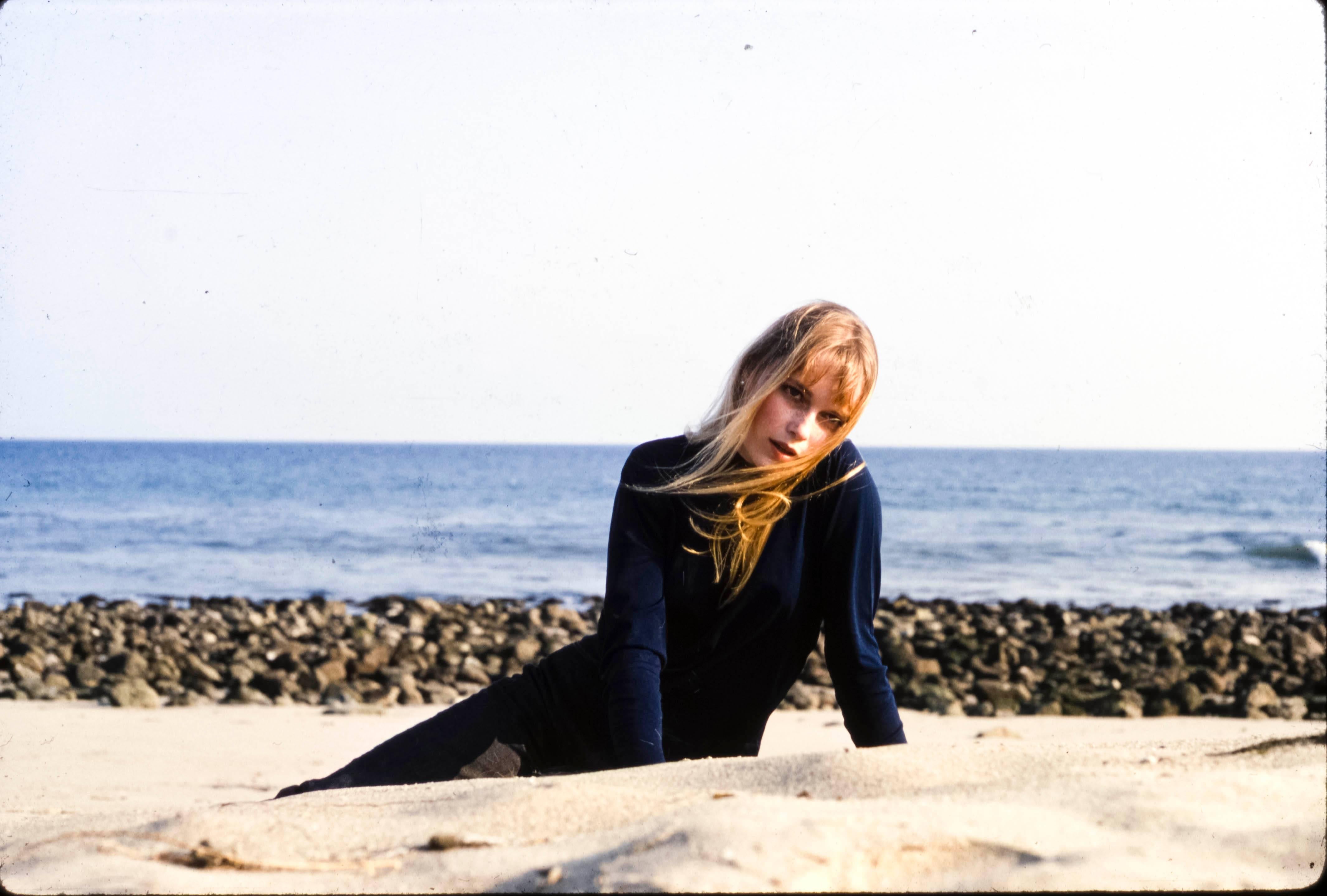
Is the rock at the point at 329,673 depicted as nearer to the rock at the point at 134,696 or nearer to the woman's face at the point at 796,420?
the rock at the point at 134,696

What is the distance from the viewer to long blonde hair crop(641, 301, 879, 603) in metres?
2.75

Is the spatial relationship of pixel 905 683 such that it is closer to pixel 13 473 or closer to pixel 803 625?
pixel 803 625

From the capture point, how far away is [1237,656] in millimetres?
7816

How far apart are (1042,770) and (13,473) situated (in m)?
43.3

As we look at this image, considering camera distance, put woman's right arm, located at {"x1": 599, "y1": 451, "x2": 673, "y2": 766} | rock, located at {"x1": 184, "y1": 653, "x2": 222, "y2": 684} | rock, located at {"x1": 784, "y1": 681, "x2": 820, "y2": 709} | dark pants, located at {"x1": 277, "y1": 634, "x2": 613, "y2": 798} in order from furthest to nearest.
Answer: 1. rock, located at {"x1": 184, "y1": 653, "x2": 222, "y2": 684}
2. rock, located at {"x1": 784, "y1": 681, "x2": 820, "y2": 709}
3. dark pants, located at {"x1": 277, "y1": 634, "x2": 613, "y2": 798}
4. woman's right arm, located at {"x1": 599, "y1": 451, "x2": 673, "y2": 766}

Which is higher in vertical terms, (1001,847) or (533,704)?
(1001,847)

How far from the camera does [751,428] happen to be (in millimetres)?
2867

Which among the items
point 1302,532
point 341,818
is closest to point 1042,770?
point 341,818

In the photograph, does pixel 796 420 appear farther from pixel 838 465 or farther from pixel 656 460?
pixel 656 460

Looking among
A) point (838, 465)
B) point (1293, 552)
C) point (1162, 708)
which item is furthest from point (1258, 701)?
point (1293, 552)

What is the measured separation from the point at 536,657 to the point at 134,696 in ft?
8.80

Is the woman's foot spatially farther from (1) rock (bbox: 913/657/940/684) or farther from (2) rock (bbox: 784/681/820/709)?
(1) rock (bbox: 913/657/940/684)

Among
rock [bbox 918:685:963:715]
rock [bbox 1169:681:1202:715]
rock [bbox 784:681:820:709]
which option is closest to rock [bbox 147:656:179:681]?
rock [bbox 784:681:820:709]

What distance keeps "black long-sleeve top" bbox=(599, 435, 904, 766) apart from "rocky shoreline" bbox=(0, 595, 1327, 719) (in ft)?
9.12
